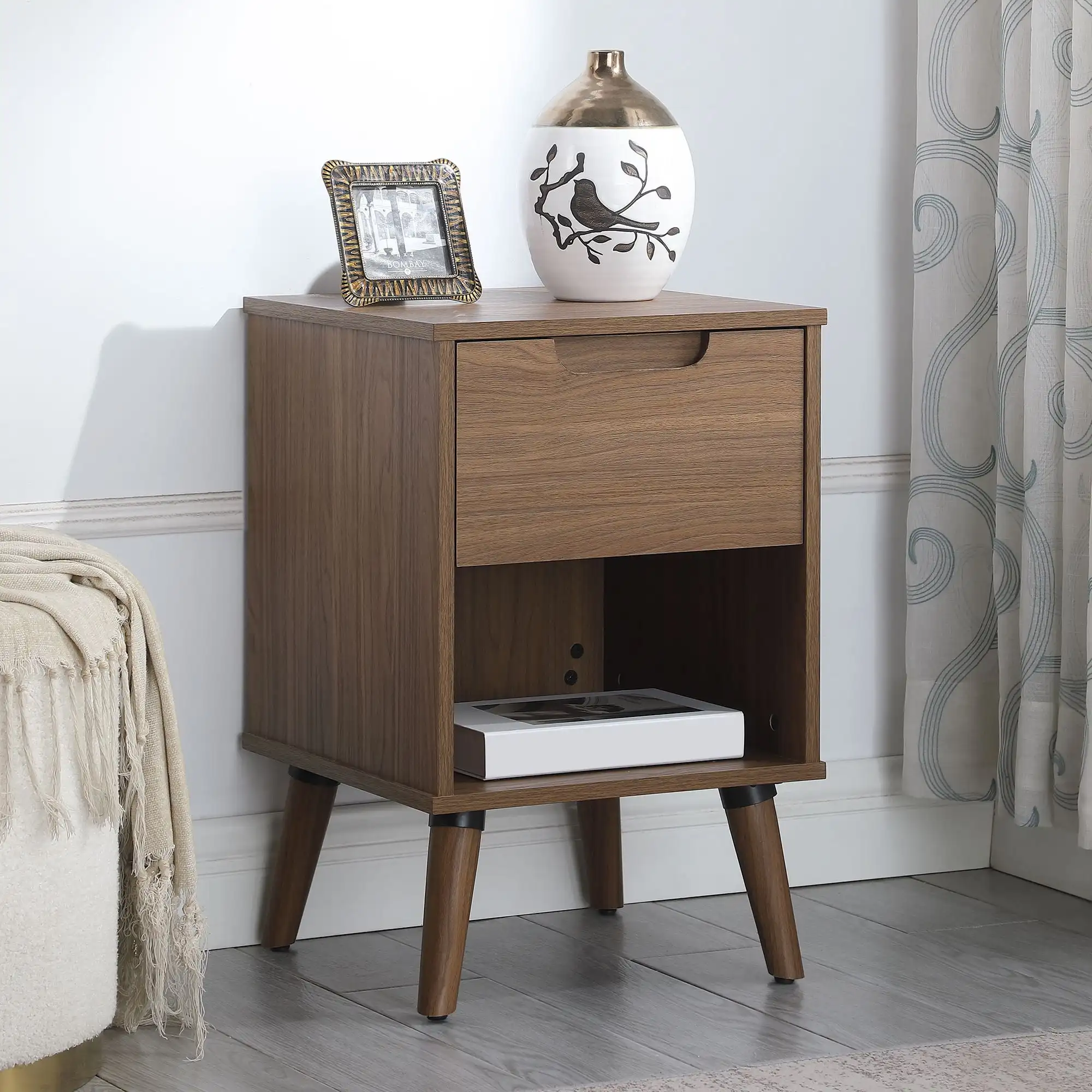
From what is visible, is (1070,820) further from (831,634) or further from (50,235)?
(50,235)

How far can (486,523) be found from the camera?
175cm

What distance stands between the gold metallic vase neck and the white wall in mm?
204

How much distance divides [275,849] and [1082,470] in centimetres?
95

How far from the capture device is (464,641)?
211cm

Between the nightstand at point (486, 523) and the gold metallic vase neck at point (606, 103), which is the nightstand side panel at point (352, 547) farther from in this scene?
the gold metallic vase neck at point (606, 103)

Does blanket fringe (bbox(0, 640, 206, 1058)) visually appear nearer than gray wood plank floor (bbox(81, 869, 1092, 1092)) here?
Yes

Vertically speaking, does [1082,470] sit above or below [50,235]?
below

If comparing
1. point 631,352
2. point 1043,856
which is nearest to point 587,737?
point 631,352

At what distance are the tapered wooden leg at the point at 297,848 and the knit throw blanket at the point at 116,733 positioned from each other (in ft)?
0.66

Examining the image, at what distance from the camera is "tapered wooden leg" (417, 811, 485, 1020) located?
70.6 inches

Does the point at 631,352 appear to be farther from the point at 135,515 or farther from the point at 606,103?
the point at 135,515

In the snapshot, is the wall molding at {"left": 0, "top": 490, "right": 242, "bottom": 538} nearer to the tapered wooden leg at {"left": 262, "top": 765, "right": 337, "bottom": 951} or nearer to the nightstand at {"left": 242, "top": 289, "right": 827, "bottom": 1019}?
the nightstand at {"left": 242, "top": 289, "right": 827, "bottom": 1019}

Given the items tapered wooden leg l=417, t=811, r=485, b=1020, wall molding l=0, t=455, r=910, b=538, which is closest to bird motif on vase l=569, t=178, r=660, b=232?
wall molding l=0, t=455, r=910, b=538

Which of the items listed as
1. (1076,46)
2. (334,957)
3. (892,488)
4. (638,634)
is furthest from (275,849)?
(1076,46)
